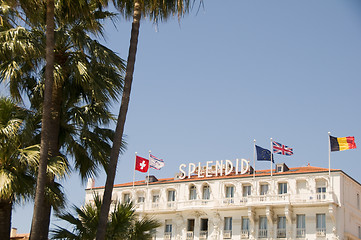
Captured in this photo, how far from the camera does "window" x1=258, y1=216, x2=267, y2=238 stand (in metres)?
66.3

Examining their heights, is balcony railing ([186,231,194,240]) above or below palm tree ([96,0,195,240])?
below

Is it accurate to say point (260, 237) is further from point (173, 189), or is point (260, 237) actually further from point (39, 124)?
point (39, 124)

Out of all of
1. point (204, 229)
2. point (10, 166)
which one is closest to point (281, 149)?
point (204, 229)

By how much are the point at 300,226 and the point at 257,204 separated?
534 cm

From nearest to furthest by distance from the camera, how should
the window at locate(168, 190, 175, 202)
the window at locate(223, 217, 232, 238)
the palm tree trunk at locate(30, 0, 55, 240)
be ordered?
the palm tree trunk at locate(30, 0, 55, 240)
the window at locate(223, 217, 232, 238)
the window at locate(168, 190, 175, 202)

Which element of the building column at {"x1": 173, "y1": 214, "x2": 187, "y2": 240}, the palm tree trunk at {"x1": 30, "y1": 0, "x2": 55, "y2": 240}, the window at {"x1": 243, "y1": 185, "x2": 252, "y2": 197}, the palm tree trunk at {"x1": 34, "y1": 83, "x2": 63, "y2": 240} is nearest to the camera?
the palm tree trunk at {"x1": 30, "y1": 0, "x2": 55, "y2": 240}

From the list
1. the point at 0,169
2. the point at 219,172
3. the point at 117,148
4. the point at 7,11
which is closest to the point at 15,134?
the point at 0,169

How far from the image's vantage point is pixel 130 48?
20641 mm

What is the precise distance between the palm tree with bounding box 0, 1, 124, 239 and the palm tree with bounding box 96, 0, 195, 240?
1.23 m

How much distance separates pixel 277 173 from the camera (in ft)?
223

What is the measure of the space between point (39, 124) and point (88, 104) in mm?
2074

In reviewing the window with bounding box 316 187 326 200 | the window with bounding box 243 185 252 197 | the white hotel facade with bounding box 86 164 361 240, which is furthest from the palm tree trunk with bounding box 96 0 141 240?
the window with bounding box 243 185 252 197

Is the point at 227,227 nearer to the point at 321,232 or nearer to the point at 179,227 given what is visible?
the point at 179,227

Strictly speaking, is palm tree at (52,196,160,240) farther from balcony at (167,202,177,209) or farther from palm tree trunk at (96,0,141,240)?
balcony at (167,202,177,209)
